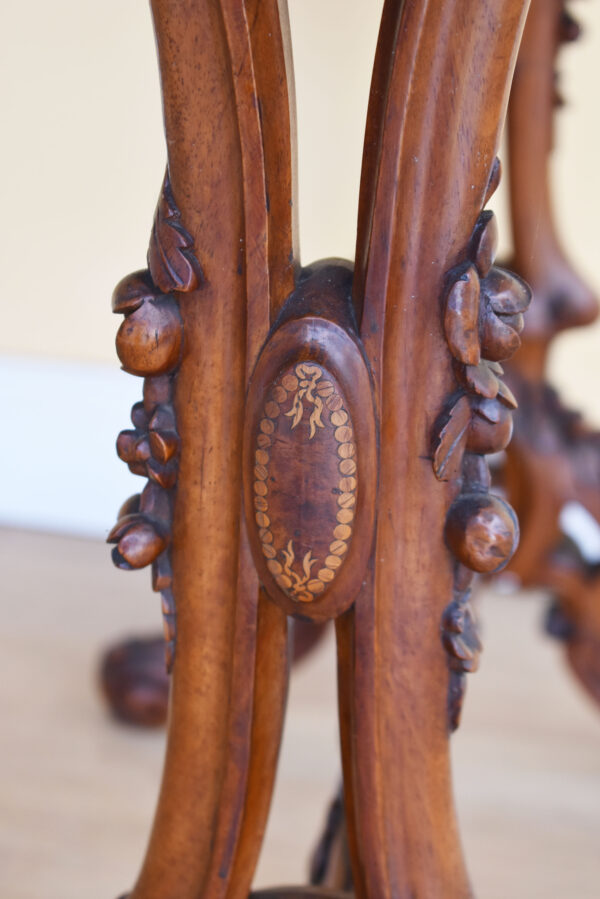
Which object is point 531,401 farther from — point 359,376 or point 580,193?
point 359,376

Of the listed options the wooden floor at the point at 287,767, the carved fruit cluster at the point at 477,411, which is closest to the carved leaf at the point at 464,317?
the carved fruit cluster at the point at 477,411

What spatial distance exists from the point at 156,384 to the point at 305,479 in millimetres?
65

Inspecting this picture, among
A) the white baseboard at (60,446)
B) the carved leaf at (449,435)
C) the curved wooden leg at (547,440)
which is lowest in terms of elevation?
the carved leaf at (449,435)

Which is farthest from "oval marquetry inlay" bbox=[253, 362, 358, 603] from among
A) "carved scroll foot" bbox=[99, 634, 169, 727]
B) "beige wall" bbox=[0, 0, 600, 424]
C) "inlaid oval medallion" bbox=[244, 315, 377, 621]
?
"beige wall" bbox=[0, 0, 600, 424]

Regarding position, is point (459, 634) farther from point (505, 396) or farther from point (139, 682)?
point (139, 682)

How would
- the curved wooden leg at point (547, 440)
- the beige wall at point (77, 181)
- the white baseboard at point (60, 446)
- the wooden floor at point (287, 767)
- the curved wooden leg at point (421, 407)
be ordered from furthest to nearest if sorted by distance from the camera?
1. the white baseboard at point (60, 446)
2. the beige wall at point (77, 181)
3. the curved wooden leg at point (547, 440)
4. the wooden floor at point (287, 767)
5. the curved wooden leg at point (421, 407)

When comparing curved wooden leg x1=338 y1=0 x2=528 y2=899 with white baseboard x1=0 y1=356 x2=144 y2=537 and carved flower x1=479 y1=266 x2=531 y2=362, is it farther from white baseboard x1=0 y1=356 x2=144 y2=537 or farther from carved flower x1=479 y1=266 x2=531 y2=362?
white baseboard x1=0 y1=356 x2=144 y2=537

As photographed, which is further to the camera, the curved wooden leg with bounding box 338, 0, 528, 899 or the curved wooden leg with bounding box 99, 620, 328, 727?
the curved wooden leg with bounding box 99, 620, 328, 727

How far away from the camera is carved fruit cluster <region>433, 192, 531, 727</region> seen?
32cm

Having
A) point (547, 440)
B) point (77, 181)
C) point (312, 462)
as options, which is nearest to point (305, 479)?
point (312, 462)

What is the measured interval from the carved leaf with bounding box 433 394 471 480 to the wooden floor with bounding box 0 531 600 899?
52 centimetres

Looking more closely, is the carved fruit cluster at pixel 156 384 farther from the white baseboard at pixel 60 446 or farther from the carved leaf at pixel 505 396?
the white baseboard at pixel 60 446

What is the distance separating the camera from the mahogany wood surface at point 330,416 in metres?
0.32

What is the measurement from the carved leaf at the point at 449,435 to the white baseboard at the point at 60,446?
3.79ft
